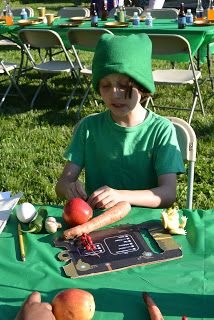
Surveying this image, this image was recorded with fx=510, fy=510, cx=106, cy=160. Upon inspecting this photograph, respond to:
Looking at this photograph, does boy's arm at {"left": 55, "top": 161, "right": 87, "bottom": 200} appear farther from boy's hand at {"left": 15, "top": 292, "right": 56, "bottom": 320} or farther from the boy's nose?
boy's hand at {"left": 15, "top": 292, "right": 56, "bottom": 320}

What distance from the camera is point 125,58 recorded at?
1891mm

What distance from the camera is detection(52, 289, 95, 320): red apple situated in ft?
4.03

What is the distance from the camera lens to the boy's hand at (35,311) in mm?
1193

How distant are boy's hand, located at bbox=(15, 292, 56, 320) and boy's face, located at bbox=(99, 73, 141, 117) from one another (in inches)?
38.0

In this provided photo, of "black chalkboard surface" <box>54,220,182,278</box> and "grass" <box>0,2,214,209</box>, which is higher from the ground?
"black chalkboard surface" <box>54,220,182,278</box>

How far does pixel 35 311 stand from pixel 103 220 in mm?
548

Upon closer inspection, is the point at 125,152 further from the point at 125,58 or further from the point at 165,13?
the point at 165,13

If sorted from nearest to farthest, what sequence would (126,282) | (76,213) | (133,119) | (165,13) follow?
1. (126,282)
2. (76,213)
3. (133,119)
4. (165,13)

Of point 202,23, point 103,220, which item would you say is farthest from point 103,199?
point 202,23

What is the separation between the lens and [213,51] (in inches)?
269

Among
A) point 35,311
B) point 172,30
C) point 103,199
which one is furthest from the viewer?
point 172,30

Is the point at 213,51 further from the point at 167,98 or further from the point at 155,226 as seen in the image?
the point at 155,226

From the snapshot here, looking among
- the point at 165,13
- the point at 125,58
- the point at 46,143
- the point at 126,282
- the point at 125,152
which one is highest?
the point at 125,58

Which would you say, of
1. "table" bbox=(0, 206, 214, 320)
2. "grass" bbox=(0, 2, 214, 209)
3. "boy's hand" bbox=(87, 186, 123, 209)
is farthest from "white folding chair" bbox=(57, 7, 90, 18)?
"table" bbox=(0, 206, 214, 320)
